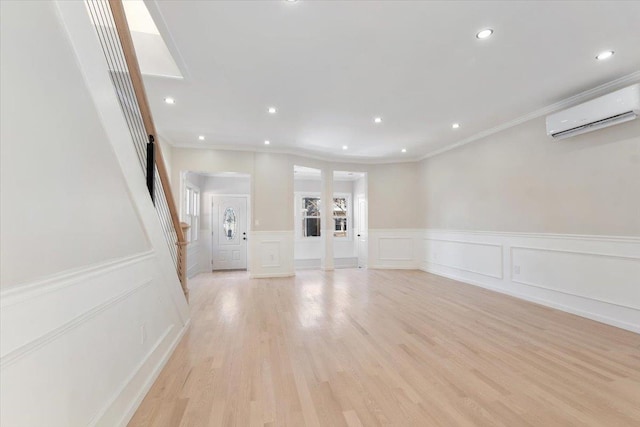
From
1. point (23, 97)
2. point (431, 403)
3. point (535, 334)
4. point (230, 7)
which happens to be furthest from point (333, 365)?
point (230, 7)

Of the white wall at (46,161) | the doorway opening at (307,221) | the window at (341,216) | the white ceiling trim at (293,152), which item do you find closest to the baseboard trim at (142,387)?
the white wall at (46,161)

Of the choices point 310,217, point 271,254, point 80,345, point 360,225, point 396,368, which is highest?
point 310,217

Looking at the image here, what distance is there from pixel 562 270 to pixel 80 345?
502 cm

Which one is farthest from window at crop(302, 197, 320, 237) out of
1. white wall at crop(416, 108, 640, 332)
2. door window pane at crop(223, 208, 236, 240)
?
white wall at crop(416, 108, 640, 332)

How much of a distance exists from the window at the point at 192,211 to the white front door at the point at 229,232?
1.39 ft

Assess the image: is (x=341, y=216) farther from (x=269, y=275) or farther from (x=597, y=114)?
(x=597, y=114)

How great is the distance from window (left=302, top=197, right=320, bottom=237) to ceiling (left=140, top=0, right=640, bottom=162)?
4.34 meters

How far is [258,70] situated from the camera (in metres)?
3.04

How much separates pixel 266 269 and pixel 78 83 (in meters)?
5.19

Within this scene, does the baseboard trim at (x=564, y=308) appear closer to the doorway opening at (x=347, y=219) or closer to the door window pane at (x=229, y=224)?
the doorway opening at (x=347, y=219)

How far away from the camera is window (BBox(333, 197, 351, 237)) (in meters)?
9.44

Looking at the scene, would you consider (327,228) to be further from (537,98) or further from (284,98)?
(537,98)

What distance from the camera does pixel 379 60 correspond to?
2.87 m

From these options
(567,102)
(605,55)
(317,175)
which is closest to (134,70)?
(605,55)
